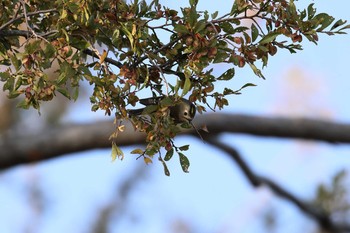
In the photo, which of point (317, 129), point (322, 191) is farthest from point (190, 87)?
point (322, 191)

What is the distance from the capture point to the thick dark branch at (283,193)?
538 cm

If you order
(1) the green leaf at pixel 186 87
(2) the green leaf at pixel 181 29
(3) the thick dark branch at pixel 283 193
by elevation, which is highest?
(2) the green leaf at pixel 181 29

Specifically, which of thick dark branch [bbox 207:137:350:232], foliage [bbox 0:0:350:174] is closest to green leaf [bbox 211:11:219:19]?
foliage [bbox 0:0:350:174]

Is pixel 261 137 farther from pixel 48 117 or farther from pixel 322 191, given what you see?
pixel 48 117

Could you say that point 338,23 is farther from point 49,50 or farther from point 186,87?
point 49,50

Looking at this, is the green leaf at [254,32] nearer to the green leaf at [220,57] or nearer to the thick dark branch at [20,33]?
the green leaf at [220,57]

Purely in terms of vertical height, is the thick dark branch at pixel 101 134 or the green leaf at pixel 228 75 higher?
the green leaf at pixel 228 75

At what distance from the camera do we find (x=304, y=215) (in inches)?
220

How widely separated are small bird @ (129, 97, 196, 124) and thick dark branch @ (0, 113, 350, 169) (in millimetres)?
3301

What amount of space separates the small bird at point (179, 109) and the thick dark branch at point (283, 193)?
12.2 feet

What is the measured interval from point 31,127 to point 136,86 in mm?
3993

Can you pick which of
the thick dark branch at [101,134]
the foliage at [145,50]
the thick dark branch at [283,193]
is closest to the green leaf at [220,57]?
the foliage at [145,50]

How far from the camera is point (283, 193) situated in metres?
5.66

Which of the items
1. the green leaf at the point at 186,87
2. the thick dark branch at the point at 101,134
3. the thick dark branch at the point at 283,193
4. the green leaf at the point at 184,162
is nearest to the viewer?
the green leaf at the point at 186,87
